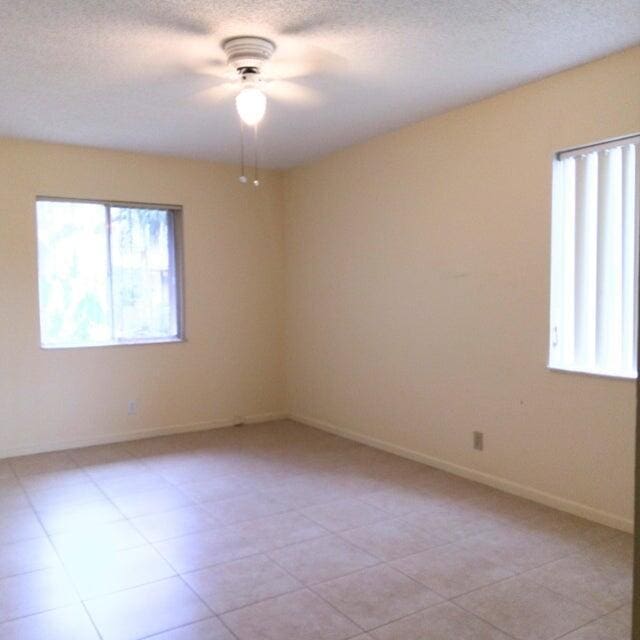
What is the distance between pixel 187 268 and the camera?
5.30 meters

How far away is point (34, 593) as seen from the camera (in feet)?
8.32

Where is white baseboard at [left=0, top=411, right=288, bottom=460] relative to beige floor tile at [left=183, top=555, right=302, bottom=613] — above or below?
above

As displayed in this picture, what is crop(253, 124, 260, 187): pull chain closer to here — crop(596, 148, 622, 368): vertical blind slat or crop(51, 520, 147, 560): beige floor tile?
crop(596, 148, 622, 368): vertical blind slat

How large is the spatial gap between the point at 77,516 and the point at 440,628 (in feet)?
7.01

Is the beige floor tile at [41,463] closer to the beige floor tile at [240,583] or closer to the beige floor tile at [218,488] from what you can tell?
the beige floor tile at [218,488]

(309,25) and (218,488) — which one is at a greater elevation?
(309,25)

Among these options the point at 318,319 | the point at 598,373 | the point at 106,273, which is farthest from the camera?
the point at 318,319

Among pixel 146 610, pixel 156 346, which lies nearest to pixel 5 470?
pixel 156 346

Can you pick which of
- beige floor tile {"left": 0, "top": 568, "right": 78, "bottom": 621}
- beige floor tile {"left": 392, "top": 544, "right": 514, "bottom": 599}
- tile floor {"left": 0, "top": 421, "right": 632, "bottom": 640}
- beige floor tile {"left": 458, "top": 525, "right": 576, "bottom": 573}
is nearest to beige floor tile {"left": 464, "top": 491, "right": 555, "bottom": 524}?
tile floor {"left": 0, "top": 421, "right": 632, "bottom": 640}

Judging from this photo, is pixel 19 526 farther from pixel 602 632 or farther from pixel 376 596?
pixel 602 632

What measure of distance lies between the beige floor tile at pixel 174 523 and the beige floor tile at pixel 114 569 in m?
0.17

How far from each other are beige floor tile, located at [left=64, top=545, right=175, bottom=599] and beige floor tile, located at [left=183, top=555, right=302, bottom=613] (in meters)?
0.18

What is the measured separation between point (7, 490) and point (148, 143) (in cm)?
268

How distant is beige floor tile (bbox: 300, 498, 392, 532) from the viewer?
128 inches
